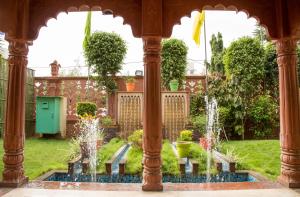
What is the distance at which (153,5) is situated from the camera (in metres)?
3.50

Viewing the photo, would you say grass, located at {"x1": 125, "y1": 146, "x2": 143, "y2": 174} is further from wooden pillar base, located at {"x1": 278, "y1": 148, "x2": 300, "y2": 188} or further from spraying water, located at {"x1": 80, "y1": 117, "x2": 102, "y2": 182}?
wooden pillar base, located at {"x1": 278, "y1": 148, "x2": 300, "y2": 188}

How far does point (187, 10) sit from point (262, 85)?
248 inches

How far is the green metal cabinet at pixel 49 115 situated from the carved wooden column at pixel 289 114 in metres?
6.85

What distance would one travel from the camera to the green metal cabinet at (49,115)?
884cm

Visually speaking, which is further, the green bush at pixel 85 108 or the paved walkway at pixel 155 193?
the green bush at pixel 85 108

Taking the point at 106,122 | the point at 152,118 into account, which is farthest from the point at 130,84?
the point at 152,118

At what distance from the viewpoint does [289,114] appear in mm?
3529

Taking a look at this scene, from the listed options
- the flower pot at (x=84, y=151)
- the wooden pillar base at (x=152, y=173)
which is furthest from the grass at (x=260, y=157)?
the flower pot at (x=84, y=151)

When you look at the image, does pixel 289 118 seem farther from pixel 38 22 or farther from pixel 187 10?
pixel 38 22

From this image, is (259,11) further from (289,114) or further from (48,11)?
(48,11)

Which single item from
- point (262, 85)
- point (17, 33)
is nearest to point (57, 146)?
point (17, 33)

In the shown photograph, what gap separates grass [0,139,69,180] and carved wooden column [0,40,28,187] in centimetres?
79

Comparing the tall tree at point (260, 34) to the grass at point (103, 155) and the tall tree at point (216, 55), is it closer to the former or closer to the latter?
the tall tree at point (216, 55)

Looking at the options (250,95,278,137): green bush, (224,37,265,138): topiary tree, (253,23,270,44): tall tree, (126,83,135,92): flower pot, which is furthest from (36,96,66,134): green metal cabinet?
(253,23,270,44): tall tree
